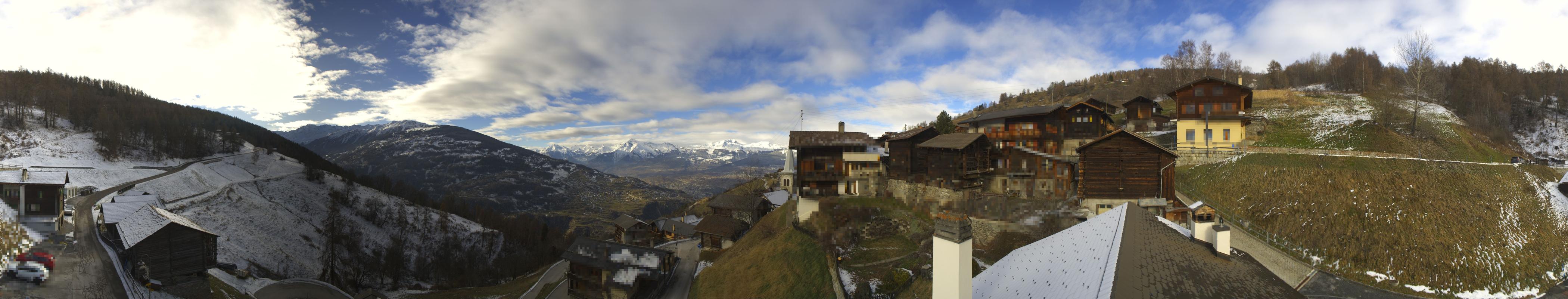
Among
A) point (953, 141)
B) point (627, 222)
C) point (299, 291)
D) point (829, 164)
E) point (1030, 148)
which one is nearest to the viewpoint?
point (953, 141)

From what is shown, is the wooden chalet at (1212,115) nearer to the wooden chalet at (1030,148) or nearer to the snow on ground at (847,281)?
the wooden chalet at (1030,148)

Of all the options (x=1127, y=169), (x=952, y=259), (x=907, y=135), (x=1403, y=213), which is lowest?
(x=1403, y=213)

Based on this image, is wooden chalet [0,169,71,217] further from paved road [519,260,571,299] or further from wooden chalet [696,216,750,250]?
wooden chalet [696,216,750,250]

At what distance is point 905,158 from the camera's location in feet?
98.0

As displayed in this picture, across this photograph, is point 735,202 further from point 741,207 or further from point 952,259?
point 952,259

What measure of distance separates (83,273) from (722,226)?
32.3 metres

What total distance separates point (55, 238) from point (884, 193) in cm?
3457

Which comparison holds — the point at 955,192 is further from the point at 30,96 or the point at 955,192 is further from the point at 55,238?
the point at 30,96

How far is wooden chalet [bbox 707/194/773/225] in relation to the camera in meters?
49.5

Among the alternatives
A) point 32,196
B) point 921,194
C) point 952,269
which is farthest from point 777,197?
point 32,196

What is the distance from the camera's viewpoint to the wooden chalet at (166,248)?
62.5 feet

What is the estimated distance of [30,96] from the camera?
56.9 metres

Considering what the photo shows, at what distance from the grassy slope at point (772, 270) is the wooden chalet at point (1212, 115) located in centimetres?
2660

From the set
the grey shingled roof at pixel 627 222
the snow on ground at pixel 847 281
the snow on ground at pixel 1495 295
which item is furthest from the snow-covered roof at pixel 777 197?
the snow on ground at pixel 1495 295
